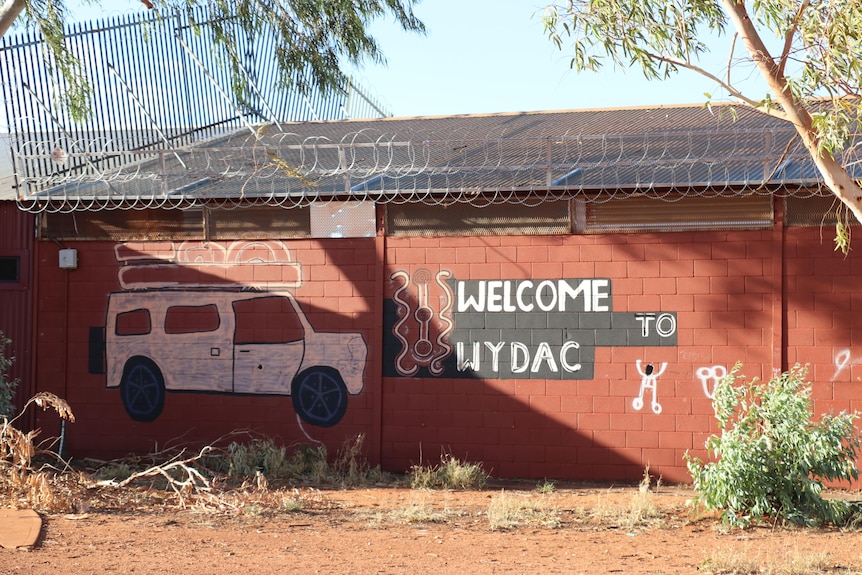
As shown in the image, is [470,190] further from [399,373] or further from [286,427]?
[286,427]

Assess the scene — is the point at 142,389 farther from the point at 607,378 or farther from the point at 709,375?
the point at 709,375

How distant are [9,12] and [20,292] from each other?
3529 millimetres

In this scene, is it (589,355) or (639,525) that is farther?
(589,355)

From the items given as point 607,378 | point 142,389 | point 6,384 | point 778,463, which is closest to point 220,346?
point 142,389

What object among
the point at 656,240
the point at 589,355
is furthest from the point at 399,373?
the point at 656,240

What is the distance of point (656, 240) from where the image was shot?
1089cm

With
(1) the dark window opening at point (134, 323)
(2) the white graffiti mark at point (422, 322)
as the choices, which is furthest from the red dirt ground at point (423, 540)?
(1) the dark window opening at point (134, 323)

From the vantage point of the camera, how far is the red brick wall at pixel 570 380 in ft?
34.5

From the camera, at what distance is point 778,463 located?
847 cm

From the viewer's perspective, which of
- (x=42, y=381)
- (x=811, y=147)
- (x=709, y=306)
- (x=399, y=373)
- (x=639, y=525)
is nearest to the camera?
(x=811, y=147)

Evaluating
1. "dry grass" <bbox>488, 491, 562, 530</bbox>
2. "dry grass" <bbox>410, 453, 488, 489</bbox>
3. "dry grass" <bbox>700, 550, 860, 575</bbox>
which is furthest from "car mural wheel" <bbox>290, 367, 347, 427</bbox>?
"dry grass" <bbox>700, 550, 860, 575</bbox>

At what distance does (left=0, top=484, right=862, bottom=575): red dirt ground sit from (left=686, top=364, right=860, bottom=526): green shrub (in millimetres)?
194

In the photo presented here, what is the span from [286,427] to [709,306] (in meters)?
5.09

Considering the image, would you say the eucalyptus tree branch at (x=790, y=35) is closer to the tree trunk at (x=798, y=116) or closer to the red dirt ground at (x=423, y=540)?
the tree trunk at (x=798, y=116)
